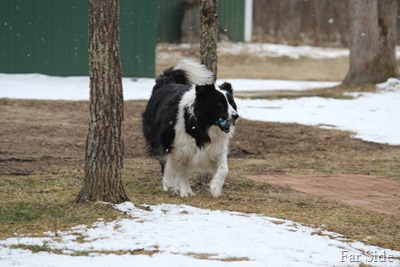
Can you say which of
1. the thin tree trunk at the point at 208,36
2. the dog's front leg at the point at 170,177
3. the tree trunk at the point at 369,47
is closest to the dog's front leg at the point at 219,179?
the dog's front leg at the point at 170,177

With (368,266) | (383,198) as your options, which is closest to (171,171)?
(383,198)

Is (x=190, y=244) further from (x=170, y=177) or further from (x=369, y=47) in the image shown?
(x=369, y=47)

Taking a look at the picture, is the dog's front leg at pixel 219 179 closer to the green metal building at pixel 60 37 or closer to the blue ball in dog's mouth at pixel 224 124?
the blue ball in dog's mouth at pixel 224 124

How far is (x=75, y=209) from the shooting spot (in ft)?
25.9

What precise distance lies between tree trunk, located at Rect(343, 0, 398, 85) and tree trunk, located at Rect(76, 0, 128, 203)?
49.9 ft

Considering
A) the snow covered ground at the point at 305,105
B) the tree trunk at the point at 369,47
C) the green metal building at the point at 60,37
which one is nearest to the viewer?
the snow covered ground at the point at 305,105

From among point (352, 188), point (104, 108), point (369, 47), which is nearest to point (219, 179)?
point (104, 108)

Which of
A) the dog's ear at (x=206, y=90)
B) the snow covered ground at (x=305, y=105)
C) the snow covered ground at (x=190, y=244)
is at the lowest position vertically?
the snow covered ground at (x=305, y=105)

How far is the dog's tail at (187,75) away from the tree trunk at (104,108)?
2.50 meters

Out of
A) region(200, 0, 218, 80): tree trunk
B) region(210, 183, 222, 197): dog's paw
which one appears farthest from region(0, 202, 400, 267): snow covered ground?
region(200, 0, 218, 80): tree trunk

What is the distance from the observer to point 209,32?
10688 mm

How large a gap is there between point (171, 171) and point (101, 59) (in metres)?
2.11

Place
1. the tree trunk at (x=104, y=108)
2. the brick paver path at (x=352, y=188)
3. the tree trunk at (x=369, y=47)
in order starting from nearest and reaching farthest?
the tree trunk at (x=104, y=108)
the brick paver path at (x=352, y=188)
the tree trunk at (x=369, y=47)

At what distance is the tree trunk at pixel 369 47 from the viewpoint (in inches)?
875
